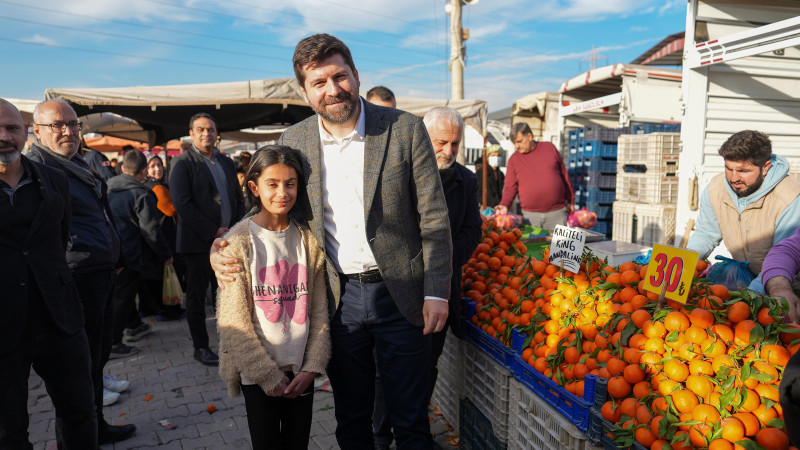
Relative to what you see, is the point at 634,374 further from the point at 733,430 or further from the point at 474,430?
the point at 474,430

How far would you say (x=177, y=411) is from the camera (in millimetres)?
3785

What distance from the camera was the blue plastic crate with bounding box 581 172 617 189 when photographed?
8977mm

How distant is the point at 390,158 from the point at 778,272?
1997mm

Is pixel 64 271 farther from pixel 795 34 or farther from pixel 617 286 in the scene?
pixel 795 34

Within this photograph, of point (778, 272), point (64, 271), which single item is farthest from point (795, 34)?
point (64, 271)

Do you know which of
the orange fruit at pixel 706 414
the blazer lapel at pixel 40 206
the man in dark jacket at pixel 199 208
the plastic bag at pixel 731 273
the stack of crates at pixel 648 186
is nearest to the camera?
the orange fruit at pixel 706 414

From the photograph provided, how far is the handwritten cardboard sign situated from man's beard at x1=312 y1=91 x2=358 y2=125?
4.26ft

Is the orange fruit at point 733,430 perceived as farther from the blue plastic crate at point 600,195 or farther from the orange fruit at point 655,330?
the blue plastic crate at point 600,195

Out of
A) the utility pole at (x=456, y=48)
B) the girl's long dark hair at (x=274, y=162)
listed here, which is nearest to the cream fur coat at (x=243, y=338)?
the girl's long dark hair at (x=274, y=162)

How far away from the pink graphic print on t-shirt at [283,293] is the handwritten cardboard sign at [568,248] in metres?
1.35

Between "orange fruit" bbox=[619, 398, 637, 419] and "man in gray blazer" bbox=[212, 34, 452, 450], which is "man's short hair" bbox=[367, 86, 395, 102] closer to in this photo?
"man in gray blazer" bbox=[212, 34, 452, 450]

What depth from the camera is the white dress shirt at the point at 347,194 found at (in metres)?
2.09

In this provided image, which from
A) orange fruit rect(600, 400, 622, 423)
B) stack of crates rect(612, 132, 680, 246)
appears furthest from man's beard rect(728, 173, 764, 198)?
stack of crates rect(612, 132, 680, 246)

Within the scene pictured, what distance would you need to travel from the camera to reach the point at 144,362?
480cm
